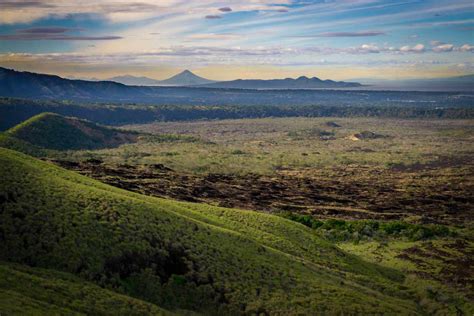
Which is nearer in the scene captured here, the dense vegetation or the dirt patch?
the dense vegetation

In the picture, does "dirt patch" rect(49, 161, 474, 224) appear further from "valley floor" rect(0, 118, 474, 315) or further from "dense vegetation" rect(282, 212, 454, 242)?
"dense vegetation" rect(282, 212, 454, 242)

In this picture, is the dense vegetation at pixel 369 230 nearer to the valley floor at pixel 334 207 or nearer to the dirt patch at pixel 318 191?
the valley floor at pixel 334 207

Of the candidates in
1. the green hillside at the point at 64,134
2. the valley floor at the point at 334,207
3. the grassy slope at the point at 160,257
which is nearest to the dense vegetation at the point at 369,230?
the valley floor at the point at 334,207

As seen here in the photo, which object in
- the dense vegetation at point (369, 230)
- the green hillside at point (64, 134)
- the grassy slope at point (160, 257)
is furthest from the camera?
the green hillside at point (64, 134)

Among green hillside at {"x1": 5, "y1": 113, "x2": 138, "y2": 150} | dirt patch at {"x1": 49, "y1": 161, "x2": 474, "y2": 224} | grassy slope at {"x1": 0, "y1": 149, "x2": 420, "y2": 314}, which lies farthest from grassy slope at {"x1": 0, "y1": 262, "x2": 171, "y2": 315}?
green hillside at {"x1": 5, "y1": 113, "x2": 138, "y2": 150}

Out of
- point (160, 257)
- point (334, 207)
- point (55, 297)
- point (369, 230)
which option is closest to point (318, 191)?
point (334, 207)

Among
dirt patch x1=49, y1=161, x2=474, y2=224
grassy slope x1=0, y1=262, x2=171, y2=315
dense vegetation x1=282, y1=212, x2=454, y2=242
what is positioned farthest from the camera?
dirt patch x1=49, y1=161, x2=474, y2=224

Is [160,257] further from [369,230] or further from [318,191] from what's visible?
[318,191]
